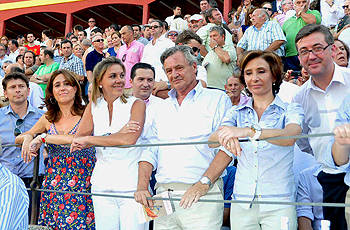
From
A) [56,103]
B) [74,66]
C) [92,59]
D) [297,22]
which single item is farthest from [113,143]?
[297,22]

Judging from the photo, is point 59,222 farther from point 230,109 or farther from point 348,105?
point 348,105

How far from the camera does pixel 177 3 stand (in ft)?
57.3

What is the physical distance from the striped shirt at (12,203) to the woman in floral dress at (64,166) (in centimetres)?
124

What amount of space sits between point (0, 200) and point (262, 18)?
19.8 feet

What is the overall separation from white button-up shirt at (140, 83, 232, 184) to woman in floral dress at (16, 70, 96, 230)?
1.89 feet

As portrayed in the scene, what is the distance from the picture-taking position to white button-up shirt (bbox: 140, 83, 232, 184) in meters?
2.76

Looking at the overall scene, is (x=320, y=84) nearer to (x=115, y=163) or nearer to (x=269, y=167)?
(x=269, y=167)

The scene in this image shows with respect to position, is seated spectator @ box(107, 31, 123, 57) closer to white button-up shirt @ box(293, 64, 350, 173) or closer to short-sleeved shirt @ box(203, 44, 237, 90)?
short-sleeved shirt @ box(203, 44, 237, 90)

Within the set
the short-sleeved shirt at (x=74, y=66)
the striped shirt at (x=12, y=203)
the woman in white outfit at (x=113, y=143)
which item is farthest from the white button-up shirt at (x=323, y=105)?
the short-sleeved shirt at (x=74, y=66)

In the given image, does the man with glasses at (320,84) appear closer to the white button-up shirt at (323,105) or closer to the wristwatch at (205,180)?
the white button-up shirt at (323,105)

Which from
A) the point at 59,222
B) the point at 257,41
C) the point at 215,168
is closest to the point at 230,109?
the point at 215,168

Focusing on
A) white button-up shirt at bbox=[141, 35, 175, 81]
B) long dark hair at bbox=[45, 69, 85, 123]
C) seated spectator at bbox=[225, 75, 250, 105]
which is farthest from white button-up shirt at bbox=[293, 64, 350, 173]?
white button-up shirt at bbox=[141, 35, 175, 81]

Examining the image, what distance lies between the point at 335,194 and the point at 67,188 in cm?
180

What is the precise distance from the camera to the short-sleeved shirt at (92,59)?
7703mm
